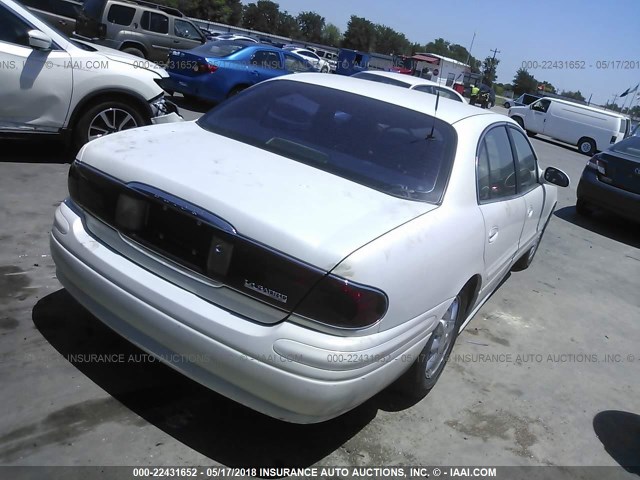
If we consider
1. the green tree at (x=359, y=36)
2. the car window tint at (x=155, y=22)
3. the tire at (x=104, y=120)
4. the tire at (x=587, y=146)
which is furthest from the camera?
the green tree at (x=359, y=36)

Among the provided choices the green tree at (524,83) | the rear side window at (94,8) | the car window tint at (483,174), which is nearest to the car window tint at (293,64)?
the rear side window at (94,8)

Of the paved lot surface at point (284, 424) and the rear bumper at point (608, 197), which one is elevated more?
the rear bumper at point (608, 197)

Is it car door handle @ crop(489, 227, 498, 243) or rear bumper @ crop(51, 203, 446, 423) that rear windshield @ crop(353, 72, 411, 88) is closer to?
car door handle @ crop(489, 227, 498, 243)

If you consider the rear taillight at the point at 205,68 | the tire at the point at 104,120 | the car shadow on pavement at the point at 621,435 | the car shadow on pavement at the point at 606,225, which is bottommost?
the car shadow on pavement at the point at 621,435

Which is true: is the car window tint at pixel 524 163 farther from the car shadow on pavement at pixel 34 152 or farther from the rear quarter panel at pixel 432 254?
the car shadow on pavement at pixel 34 152

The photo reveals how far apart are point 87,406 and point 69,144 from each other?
400 centimetres

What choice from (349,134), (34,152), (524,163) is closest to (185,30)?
(34,152)

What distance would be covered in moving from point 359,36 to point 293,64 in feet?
317

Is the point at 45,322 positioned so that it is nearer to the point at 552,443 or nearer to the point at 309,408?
the point at 309,408

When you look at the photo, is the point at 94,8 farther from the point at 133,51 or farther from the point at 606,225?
the point at 606,225

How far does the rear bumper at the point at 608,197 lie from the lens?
834 cm

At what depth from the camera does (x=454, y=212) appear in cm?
294

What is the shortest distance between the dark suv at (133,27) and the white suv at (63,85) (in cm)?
869

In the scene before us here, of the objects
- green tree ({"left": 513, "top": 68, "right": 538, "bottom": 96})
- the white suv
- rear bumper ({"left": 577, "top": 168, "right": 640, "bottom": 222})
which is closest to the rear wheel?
rear bumper ({"left": 577, "top": 168, "right": 640, "bottom": 222})
